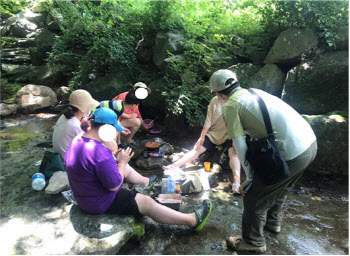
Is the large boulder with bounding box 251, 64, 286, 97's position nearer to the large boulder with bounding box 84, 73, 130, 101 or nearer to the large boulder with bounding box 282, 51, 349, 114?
the large boulder with bounding box 282, 51, 349, 114

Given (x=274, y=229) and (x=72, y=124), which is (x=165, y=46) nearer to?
(x=72, y=124)

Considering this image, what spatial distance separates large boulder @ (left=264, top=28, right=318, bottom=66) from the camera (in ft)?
→ 17.6

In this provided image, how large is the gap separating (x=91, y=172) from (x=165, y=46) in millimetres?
5644

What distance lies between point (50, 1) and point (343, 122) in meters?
14.1

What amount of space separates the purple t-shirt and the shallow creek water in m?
0.70

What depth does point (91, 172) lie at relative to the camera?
2.50 metres

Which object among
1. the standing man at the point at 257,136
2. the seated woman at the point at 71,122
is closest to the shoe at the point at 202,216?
the standing man at the point at 257,136

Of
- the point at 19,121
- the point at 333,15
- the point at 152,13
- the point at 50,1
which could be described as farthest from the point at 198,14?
the point at 50,1

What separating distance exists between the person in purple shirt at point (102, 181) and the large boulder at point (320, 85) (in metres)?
3.83

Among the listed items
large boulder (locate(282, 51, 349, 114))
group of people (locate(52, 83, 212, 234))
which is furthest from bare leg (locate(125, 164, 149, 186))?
large boulder (locate(282, 51, 349, 114))

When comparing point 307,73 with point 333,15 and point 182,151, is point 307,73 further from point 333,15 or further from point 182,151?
point 182,151

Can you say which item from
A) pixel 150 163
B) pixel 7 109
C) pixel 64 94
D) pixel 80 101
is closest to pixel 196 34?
pixel 150 163

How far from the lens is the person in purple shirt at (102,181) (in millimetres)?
2463

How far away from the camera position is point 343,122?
4414 millimetres
